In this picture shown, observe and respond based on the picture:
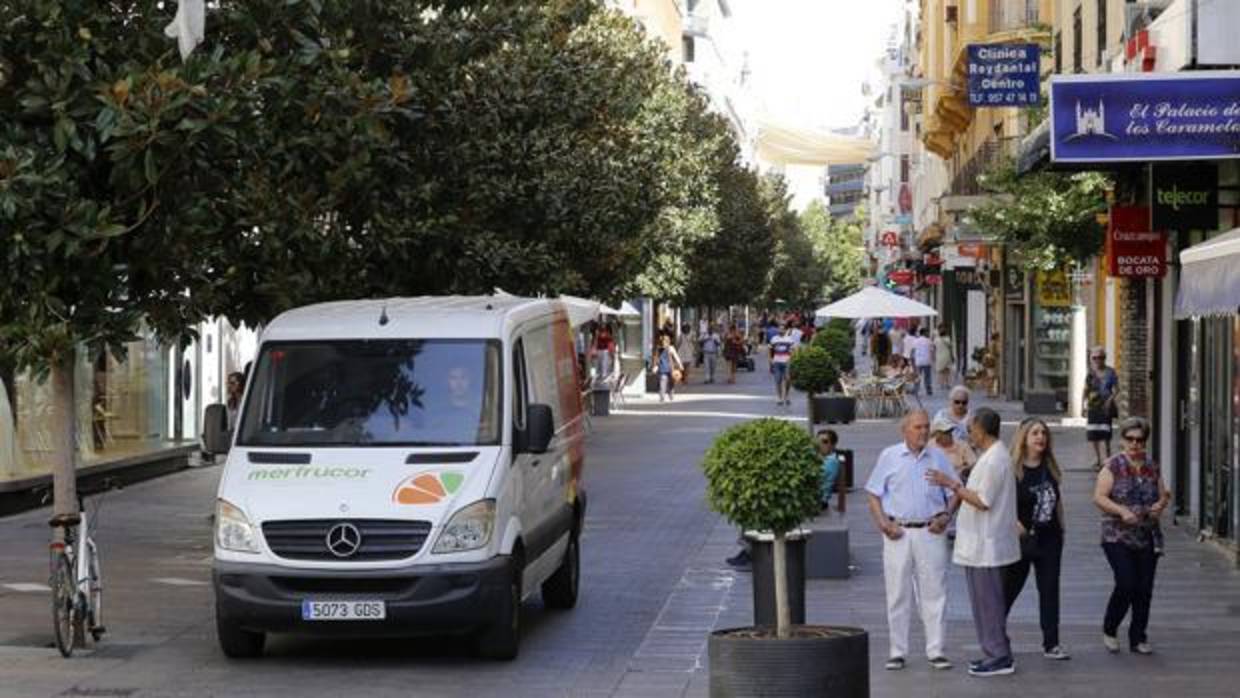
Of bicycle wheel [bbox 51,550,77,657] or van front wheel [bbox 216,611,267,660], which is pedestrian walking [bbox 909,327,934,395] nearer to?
van front wheel [bbox 216,611,267,660]

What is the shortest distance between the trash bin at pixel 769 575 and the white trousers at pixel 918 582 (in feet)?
2.44

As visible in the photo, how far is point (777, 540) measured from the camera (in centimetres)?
1133

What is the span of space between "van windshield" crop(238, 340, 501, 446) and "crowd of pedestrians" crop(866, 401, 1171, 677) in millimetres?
2619

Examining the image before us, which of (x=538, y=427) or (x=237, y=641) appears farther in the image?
(x=538, y=427)

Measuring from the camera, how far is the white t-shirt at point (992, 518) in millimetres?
13320

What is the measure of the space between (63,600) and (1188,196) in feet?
36.2

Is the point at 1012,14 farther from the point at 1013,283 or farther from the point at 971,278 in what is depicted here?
the point at 971,278

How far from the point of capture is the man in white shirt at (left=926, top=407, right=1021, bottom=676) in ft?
43.7

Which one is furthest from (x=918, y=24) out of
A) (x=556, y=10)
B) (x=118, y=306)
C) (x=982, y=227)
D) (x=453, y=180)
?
(x=118, y=306)

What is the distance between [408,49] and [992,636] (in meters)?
8.63

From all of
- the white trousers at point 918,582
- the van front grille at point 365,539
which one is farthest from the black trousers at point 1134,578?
the van front grille at point 365,539

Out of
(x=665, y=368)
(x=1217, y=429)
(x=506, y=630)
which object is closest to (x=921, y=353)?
(x=665, y=368)

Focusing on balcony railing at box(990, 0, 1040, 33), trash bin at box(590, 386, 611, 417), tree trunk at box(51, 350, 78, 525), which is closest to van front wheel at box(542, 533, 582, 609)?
tree trunk at box(51, 350, 78, 525)

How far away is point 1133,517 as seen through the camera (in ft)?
45.7
